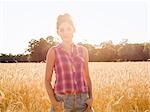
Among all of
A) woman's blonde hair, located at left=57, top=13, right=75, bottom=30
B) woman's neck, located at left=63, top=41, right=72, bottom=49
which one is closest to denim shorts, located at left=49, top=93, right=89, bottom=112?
woman's neck, located at left=63, top=41, right=72, bottom=49

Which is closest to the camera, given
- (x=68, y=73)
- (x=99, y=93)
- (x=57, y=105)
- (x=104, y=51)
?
(x=57, y=105)

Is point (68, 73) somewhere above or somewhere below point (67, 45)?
below

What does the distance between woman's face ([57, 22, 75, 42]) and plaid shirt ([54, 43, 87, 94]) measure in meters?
0.10

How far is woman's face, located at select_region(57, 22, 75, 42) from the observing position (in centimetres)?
305

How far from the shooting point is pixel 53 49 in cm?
308

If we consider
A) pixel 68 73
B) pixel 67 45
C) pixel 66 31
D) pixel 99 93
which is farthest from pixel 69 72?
pixel 99 93

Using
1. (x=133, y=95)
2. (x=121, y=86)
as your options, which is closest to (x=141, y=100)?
(x=133, y=95)

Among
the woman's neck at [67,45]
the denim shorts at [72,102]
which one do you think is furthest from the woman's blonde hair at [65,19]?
the denim shorts at [72,102]

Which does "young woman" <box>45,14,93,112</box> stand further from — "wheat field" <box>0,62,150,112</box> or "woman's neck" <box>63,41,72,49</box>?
"wheat field" <box>0,62,150,112</box>

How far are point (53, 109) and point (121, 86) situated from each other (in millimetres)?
2588

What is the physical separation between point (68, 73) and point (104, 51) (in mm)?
52925

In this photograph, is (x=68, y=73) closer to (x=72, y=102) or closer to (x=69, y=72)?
(x=69, y=72)

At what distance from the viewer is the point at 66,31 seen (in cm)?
305

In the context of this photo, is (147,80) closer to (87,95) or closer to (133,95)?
(133,95)
